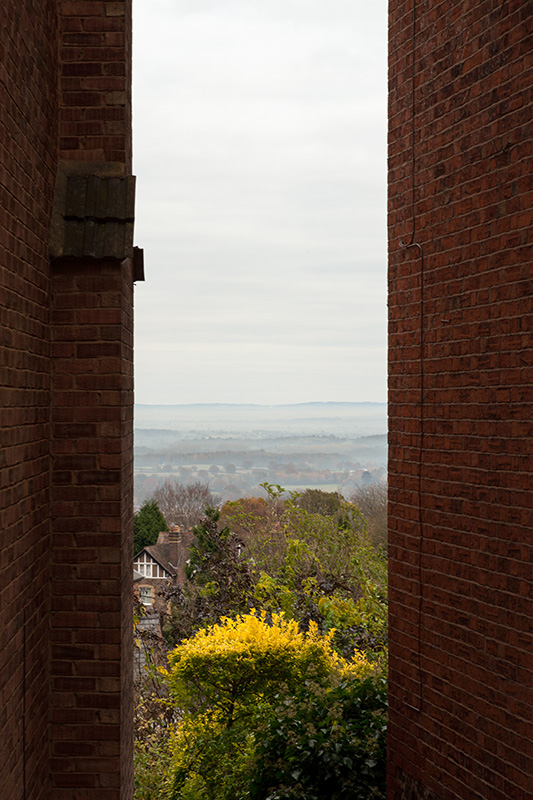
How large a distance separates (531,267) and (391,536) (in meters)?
2.03

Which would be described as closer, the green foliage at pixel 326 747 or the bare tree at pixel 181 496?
the green foliage at pixel 326 747

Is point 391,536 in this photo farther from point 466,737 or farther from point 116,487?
point 116,487

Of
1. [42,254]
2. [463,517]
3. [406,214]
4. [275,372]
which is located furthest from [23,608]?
[275,372]

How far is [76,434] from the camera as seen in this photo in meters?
3.52

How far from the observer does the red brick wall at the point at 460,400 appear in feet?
10.9

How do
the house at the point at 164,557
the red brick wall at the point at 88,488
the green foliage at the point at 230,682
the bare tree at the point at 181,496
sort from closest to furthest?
the red brick wall at the point at 88,488 < the green foliage at the point at 230,682 < the house at the point at 164,557 < the bare tree at the point at 181,496

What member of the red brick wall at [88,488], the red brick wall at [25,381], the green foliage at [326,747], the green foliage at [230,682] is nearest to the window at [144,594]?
the green foliage at [230,682]

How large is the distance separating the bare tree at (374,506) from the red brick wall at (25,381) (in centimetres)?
1338

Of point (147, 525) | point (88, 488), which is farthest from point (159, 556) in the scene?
point (88, 488)

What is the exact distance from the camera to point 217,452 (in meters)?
33.6

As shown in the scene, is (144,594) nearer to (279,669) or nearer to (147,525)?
(147,525)

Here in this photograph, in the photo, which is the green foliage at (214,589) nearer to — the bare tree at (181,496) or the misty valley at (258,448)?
the misty valley at (258,448)

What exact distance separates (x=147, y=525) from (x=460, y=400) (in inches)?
631

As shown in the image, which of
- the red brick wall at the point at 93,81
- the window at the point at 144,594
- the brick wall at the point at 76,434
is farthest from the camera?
the window at the point at 144,594
